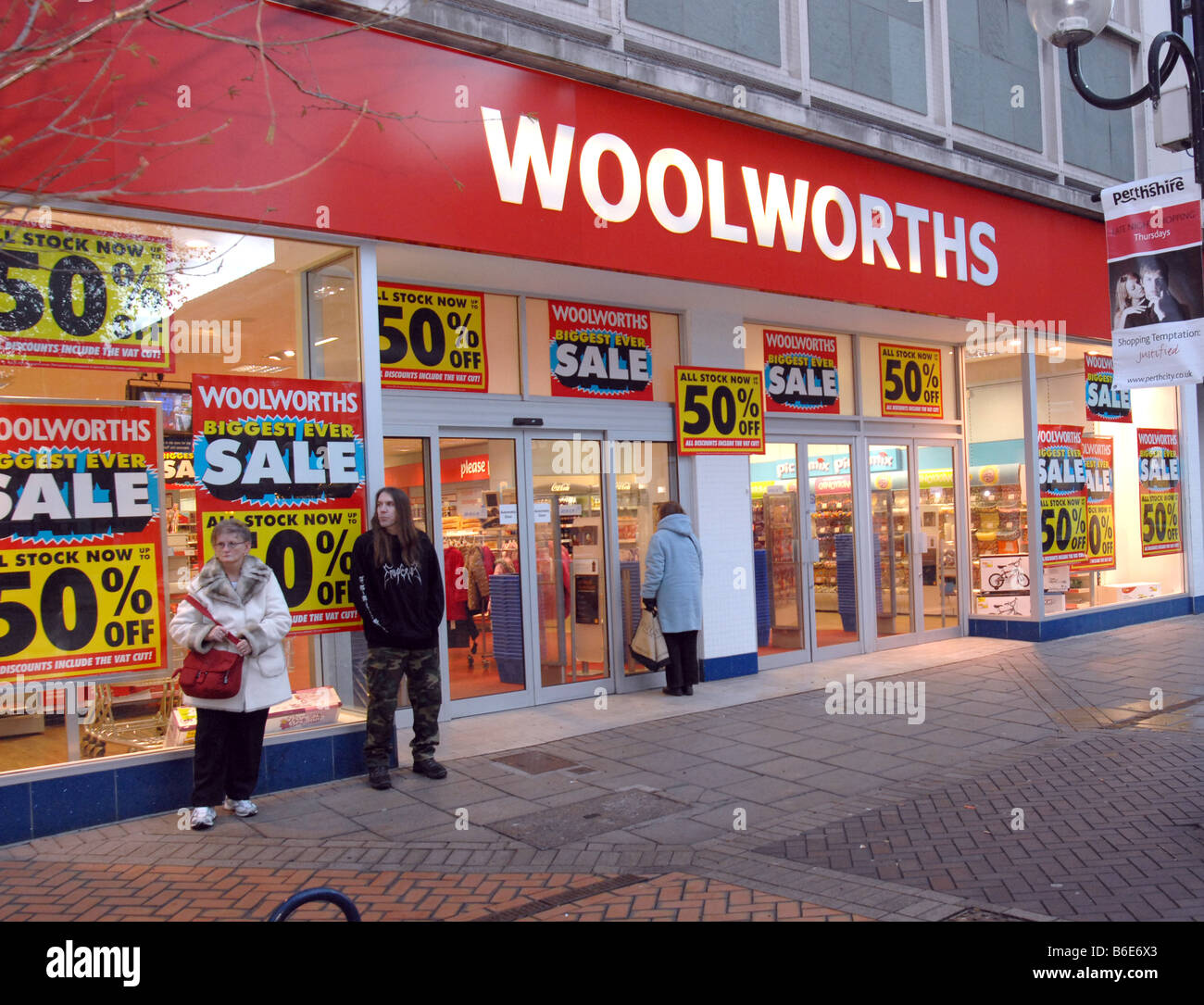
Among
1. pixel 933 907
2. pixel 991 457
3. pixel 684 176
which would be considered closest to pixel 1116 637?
pixel 991 457

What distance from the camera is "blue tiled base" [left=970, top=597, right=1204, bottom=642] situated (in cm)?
1228

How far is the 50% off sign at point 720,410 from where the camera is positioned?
9.84 metres

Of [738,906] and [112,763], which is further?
[112,763]

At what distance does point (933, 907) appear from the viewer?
433 centimetres

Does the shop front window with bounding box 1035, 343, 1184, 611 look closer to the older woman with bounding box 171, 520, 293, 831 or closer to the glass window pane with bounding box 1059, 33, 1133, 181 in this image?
the glass window pane with bounding box 1059, 33, 1133, 181

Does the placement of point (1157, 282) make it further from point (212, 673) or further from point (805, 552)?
point (212, 673)

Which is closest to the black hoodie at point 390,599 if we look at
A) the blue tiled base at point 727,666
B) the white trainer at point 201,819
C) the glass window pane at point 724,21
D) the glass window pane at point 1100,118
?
the white trainer at point 201,819

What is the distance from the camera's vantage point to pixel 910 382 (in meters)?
12.3

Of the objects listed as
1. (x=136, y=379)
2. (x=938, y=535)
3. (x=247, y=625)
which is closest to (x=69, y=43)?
(x=136, y=379)

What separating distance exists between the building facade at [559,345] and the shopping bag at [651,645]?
0.27 metres

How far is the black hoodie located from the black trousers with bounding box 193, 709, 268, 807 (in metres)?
0.87

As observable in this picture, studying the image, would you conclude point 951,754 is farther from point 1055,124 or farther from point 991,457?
point 1055,124

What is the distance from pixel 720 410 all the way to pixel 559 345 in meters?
1.83

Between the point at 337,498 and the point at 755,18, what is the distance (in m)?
6.11
